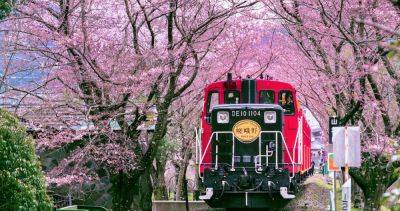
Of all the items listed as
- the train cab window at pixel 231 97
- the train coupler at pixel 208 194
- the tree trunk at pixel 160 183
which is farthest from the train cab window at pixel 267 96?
the tree trunk at pixel 160 183

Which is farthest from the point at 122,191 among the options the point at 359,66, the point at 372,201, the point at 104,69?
the point at 359,66

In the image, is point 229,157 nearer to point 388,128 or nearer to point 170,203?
point 388,128

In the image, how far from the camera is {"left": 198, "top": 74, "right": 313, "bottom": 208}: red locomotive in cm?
1206

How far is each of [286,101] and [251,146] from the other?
5.12ft

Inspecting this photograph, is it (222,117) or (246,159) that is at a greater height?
(222,117)

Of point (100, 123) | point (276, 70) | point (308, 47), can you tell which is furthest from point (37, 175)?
point (276, 70)

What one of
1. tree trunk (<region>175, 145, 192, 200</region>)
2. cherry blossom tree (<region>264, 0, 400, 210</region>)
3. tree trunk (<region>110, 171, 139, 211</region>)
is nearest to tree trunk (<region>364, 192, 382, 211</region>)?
cherry blossom tree (<region>264, 0, 400, 210</region>)

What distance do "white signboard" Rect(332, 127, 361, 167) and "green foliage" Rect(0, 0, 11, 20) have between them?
604 cm

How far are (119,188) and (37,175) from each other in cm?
521

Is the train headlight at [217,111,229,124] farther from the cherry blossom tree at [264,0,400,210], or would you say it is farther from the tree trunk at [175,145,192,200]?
the tree trunk at [175,145,192,200]

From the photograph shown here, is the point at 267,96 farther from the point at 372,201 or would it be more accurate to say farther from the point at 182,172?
the point at 182,172

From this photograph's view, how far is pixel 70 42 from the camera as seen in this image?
13062mm

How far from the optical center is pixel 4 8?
10727 mm

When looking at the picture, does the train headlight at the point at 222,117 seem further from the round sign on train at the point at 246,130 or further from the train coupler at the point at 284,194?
the train coupler at the point at 284,194
